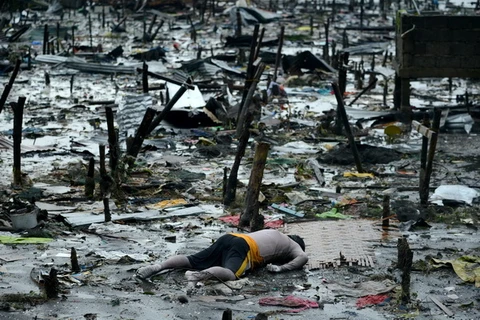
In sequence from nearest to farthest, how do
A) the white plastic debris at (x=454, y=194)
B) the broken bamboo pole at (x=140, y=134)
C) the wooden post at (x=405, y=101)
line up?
the white plastic debris at (x=454, y=194)
the broken bamboo pole at (x=140, y=134)
the wooden post at (x=405, y=101)

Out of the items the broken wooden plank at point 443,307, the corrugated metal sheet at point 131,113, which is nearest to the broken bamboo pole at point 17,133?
the corrugated metal sheet at point 131,113

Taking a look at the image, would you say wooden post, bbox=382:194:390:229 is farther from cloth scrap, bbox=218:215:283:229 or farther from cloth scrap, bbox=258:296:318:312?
cloth scrap, bbox=258:296:318:312

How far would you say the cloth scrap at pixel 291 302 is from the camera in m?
7.59

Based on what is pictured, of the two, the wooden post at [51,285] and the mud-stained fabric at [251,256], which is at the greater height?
the wooden post at [51,285]

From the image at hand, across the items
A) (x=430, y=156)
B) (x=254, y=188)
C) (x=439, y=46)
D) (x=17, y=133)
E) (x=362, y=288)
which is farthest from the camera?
(x=439, y=46)

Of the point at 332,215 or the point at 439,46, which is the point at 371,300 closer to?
the point at 332,215

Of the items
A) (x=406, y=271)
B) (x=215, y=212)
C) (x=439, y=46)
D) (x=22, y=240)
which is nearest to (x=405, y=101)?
Answer: (x=439, y=46)

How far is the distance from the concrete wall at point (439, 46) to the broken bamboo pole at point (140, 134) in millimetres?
5939

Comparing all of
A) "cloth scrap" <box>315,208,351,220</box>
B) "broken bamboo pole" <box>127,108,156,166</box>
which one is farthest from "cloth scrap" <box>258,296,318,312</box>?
"broken bamboo pole" <box>127,108,156,166</box>

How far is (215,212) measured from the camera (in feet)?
36.8

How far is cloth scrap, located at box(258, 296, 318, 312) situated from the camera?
7586mm

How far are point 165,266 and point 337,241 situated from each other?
6.72ft

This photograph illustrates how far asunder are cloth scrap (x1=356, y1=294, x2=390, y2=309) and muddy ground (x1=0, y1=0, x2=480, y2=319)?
42mm

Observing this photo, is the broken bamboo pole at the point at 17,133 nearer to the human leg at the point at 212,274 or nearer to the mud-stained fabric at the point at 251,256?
the mud-stained fabric at the point at 251,256
